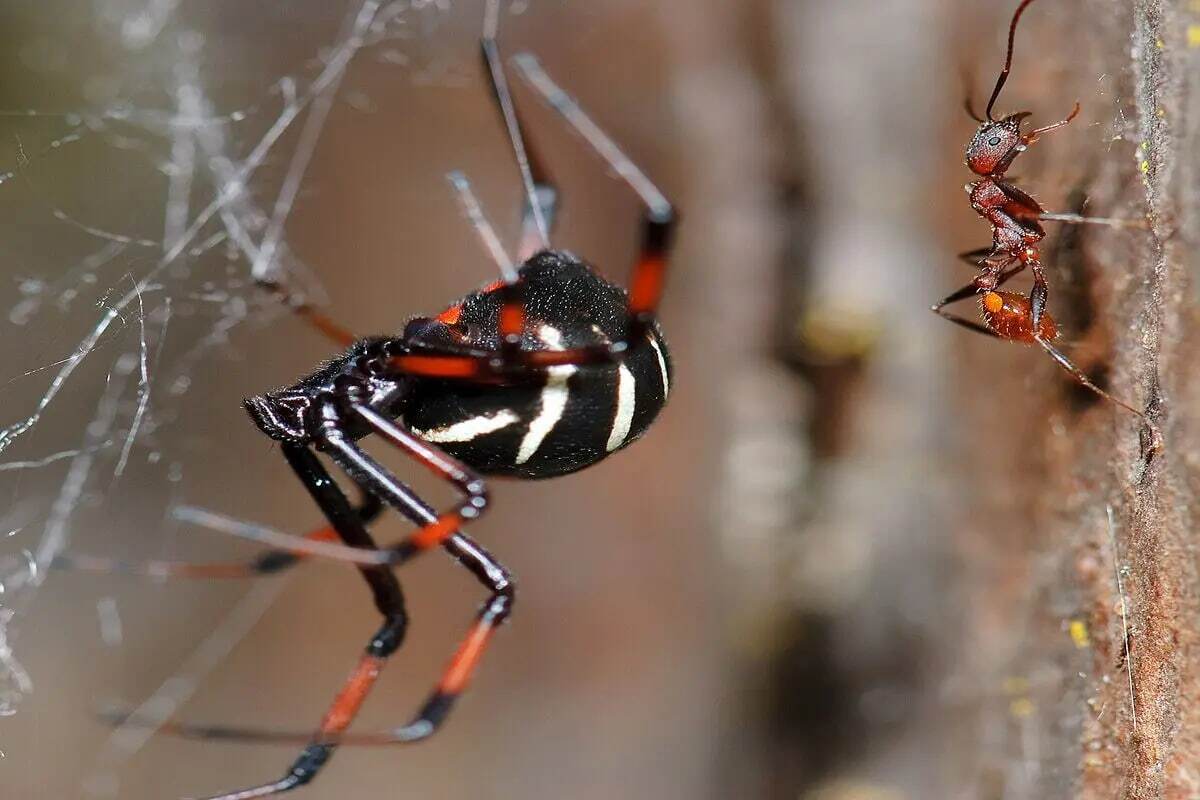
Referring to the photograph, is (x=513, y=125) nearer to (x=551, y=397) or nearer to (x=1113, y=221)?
(x=551, y=397)

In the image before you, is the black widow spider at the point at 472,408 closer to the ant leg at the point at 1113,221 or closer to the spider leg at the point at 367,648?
the spider leg at the point at 367,648

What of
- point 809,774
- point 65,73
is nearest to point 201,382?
point 65,73

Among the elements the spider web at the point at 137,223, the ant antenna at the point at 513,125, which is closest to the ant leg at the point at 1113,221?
the ant antenna at the point at 513,125

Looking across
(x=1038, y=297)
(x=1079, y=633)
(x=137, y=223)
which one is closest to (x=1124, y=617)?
(x=1079, y=633)

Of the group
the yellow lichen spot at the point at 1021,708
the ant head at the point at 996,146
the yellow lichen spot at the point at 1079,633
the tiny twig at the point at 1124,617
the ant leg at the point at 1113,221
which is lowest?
the yellow lichen spot at the point at 1021,708

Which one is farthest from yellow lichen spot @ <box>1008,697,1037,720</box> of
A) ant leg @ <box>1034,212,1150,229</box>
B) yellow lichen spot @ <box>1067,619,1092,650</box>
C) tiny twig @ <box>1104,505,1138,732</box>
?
ant leg @ <box>1034,212,1150,229</box>
